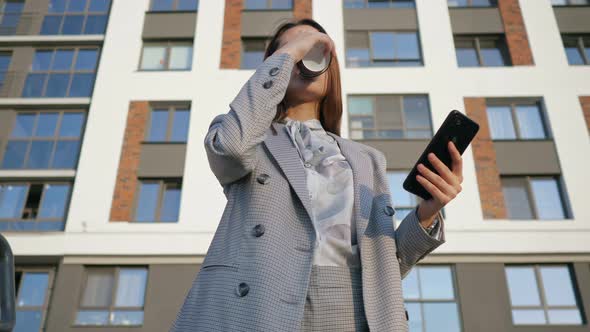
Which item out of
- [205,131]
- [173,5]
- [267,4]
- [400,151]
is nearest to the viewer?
[400,151]

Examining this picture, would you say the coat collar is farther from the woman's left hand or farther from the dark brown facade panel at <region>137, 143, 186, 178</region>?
the dark brown facade panel at <region>137, 143, 186, 178</region>

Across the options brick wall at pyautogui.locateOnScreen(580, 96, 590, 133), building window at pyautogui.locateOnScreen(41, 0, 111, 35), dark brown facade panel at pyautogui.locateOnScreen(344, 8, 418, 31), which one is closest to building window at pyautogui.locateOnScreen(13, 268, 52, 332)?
building window at pyautogui.locateOnScreen(41, 0, 111, 35)

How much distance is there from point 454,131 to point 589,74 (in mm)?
15674

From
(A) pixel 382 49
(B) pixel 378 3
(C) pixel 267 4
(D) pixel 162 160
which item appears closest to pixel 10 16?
(D) pixel 162 160

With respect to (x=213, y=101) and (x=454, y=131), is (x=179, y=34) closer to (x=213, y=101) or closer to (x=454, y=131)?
(x=213, y=101)

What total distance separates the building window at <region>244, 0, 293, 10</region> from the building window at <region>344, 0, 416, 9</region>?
2018 mm

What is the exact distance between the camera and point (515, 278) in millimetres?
12828

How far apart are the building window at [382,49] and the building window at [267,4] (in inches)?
94.7

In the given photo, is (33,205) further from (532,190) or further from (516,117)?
(516,117)

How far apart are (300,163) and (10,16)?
1996cm

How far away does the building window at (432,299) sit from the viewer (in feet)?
40.4

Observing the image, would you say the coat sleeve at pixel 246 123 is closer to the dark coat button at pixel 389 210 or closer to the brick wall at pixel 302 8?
the dark coat button at pixel 389 210

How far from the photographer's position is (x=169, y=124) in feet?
50.2

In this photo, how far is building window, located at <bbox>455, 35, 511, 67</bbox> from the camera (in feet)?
52.1
